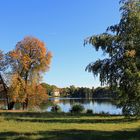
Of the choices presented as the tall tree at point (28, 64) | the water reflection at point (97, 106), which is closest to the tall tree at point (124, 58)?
the water reflection at point (97, 106)

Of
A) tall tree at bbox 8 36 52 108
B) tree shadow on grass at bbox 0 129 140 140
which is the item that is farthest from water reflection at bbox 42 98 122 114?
tree shadow on grass at bbox 0 129 140 140

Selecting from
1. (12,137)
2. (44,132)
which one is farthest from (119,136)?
(12,137)

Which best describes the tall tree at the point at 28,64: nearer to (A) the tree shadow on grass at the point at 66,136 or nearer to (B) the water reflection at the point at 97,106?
(B) the water reflection at the point at 97,106

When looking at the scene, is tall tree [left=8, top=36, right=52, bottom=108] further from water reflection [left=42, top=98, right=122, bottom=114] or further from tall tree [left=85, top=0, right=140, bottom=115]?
tall tree [left=85, top=0, right=140, bottom=115]

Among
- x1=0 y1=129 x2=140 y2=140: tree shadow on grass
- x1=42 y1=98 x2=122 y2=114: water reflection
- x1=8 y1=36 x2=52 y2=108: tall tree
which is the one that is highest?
x1=8 y1=36 x2=52 y2=108: tall tree

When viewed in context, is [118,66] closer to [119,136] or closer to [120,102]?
[120,102]

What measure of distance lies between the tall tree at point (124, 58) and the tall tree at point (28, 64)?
94.7 ft

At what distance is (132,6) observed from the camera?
29156 mm

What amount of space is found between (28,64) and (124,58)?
1261 inches

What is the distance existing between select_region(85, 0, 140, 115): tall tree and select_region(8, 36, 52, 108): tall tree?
94.7 ft

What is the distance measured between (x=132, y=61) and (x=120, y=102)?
144 inches

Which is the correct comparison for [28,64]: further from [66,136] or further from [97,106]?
[97,106]

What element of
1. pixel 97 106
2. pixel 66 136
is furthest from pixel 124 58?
pixel 97 106

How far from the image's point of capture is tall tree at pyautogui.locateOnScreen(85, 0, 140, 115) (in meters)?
28.0
